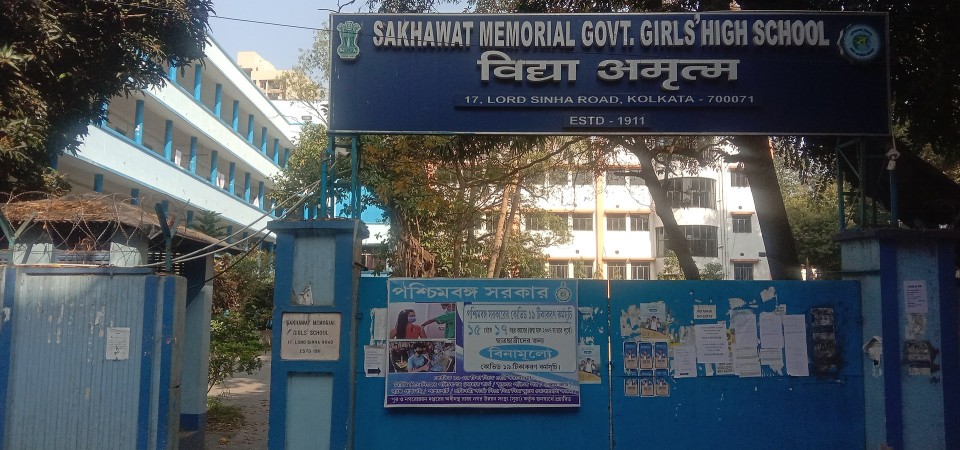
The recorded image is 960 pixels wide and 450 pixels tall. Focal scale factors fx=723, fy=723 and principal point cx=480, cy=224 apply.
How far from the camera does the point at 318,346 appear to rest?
6535mm

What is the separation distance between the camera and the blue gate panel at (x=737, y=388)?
22.1 feet

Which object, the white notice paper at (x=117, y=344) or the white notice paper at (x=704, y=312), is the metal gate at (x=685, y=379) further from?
the white notice paper at (x=117, y=344)

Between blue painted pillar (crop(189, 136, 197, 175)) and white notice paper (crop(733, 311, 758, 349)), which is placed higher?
blue painted pillar (crop(189, 136, 197, 175))

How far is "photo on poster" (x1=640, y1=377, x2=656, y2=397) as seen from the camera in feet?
22.1

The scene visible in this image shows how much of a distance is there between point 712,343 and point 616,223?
114ft

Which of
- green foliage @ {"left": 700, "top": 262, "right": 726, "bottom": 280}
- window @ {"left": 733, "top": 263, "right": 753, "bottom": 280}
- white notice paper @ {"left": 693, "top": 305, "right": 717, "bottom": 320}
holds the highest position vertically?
window @ {"left": 733, "top": 263, "right": 753, "bottom": 280}

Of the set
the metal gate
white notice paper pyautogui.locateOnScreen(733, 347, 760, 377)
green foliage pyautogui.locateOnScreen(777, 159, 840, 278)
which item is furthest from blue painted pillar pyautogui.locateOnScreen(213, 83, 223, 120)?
white notice paper pyautogui.locateOnScreen(733, 347, 760, 377)

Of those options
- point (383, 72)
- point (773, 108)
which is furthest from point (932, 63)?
point (383, 72)

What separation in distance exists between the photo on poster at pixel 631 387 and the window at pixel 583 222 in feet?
113

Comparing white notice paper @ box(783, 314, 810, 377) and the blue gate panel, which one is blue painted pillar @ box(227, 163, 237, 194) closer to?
the blue gate panel

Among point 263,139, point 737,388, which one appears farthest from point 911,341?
point 263,139

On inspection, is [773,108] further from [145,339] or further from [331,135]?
[145,339]

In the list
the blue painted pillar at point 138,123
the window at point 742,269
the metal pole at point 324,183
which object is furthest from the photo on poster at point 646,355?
the window at point 742,269

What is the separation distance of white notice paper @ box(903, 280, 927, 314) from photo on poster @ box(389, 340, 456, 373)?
4.21 m
